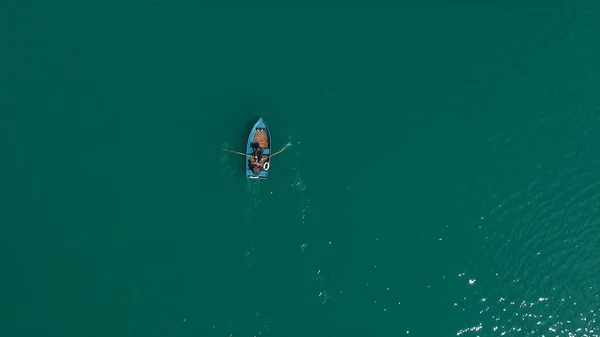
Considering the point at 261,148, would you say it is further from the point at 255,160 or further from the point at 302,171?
the point at 302,171

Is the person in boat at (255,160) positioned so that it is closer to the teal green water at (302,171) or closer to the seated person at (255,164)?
the seated person at (255,164)

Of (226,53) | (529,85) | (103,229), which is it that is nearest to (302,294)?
(103,229)

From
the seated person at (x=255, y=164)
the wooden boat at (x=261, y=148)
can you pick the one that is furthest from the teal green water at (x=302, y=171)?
the seated person at (x=255, y=164)

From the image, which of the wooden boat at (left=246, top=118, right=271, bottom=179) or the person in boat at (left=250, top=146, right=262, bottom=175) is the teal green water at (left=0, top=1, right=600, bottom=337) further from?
the person in boat at (left=250, top=146, right=262, bottom=175)

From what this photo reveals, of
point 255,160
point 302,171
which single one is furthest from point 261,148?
point 302,171

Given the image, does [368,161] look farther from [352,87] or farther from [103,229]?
[103,229]

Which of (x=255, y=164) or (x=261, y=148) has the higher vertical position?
(x=261, y=148)
